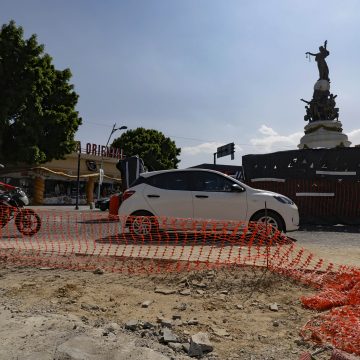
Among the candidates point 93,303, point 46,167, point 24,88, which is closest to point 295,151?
point 93,303

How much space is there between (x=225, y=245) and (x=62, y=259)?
109 inches

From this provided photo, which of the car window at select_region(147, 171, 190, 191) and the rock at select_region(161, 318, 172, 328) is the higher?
the car window at select_region(147, 171, 190, 191)

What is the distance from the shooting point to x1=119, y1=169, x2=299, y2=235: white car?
867 cm

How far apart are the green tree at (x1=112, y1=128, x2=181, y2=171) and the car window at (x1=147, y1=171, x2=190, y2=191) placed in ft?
134

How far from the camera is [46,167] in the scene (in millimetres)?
38312

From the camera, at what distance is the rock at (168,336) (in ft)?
9.70

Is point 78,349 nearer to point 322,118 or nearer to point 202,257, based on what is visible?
point 202,257

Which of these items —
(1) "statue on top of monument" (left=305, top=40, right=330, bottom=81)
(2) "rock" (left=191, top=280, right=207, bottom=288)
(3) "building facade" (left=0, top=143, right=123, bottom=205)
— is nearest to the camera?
(2) "rock" (left=191, top=280, right=207, bottom=288)

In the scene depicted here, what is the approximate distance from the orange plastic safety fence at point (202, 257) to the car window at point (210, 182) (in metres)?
1.15

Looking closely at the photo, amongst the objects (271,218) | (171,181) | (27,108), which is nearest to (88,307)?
(171,181)

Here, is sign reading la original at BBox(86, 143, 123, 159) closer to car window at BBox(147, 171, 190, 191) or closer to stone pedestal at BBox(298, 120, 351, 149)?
stone pedestal at BBox(298, 120, 351, 149)

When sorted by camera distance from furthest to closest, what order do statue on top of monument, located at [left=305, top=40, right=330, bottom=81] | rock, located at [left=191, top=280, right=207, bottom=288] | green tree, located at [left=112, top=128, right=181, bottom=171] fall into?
green tree, located at [left=112, top=128, right=181, bottom=171] → statue on top of monument, located at [left=305, top=40, right=330, bottom=81] → rock, located at [left=191, top=280, right=207, bottom=288]

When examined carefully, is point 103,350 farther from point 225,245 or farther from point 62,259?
point 225,245

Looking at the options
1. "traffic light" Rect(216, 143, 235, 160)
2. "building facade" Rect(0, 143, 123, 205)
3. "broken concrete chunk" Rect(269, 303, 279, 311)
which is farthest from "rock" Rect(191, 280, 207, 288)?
"traffic light" Rect(216, 143, 235, 160)
